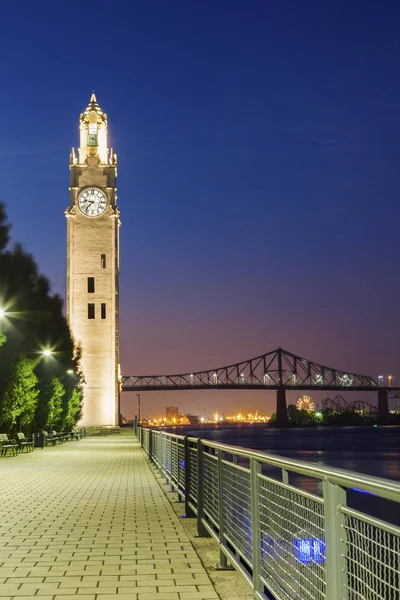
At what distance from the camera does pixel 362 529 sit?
3.82 m

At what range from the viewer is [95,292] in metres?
92.9

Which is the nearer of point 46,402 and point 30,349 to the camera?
point 30,349

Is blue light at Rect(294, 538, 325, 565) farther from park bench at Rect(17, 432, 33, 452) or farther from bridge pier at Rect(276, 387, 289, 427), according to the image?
bridge pier at Rect(276, 387, 289, 427)

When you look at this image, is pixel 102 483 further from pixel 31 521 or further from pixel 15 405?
pixel 15 405

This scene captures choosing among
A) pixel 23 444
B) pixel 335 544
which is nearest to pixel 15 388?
pixel 23 444

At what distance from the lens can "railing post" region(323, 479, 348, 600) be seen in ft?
Answer: 13.4

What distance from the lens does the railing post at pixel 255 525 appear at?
20.6 feet

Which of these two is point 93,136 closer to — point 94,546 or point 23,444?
point 23,444

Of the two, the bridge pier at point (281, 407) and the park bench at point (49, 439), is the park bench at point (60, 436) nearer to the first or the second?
the park bench at point (49, 439)

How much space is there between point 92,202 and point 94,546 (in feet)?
290

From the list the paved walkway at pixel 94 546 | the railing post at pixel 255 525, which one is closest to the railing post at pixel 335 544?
the railing post at pixel 255 525

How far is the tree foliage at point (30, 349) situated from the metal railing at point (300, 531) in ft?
79.2

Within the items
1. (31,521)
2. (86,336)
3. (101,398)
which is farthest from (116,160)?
(31,521)

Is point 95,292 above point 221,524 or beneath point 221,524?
above
